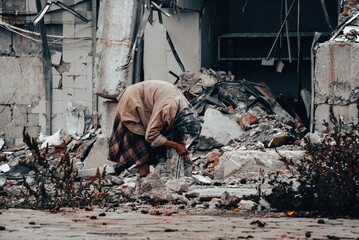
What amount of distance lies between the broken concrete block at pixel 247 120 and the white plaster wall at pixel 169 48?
6.80ft

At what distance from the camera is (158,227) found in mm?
3598

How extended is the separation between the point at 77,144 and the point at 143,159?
148 inches

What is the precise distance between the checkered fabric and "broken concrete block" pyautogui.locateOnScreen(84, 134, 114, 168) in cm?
231

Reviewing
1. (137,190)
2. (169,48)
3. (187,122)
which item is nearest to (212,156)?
(187,122)

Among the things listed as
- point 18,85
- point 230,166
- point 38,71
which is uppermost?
point 38,71

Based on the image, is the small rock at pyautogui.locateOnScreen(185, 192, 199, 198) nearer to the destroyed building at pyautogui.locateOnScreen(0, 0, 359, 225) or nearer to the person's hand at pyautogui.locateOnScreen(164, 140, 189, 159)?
the person's hand at pyautogui.locateOnScreen(164, 140, 189, 159)

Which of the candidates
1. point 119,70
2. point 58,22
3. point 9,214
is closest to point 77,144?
point 119,70

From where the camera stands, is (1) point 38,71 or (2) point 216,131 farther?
(1) point 38,71

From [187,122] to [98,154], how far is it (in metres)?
3.18

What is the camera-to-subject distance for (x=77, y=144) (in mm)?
9797

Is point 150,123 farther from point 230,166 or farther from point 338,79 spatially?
point 338,79

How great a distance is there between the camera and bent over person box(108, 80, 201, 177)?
586cm

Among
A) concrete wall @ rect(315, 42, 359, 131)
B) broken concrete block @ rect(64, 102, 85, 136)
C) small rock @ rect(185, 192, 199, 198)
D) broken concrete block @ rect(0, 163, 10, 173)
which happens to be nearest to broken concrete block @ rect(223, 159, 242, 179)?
concrete wall @ rect(315, 42, 359, 131)

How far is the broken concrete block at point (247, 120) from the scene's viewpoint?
843 cm
